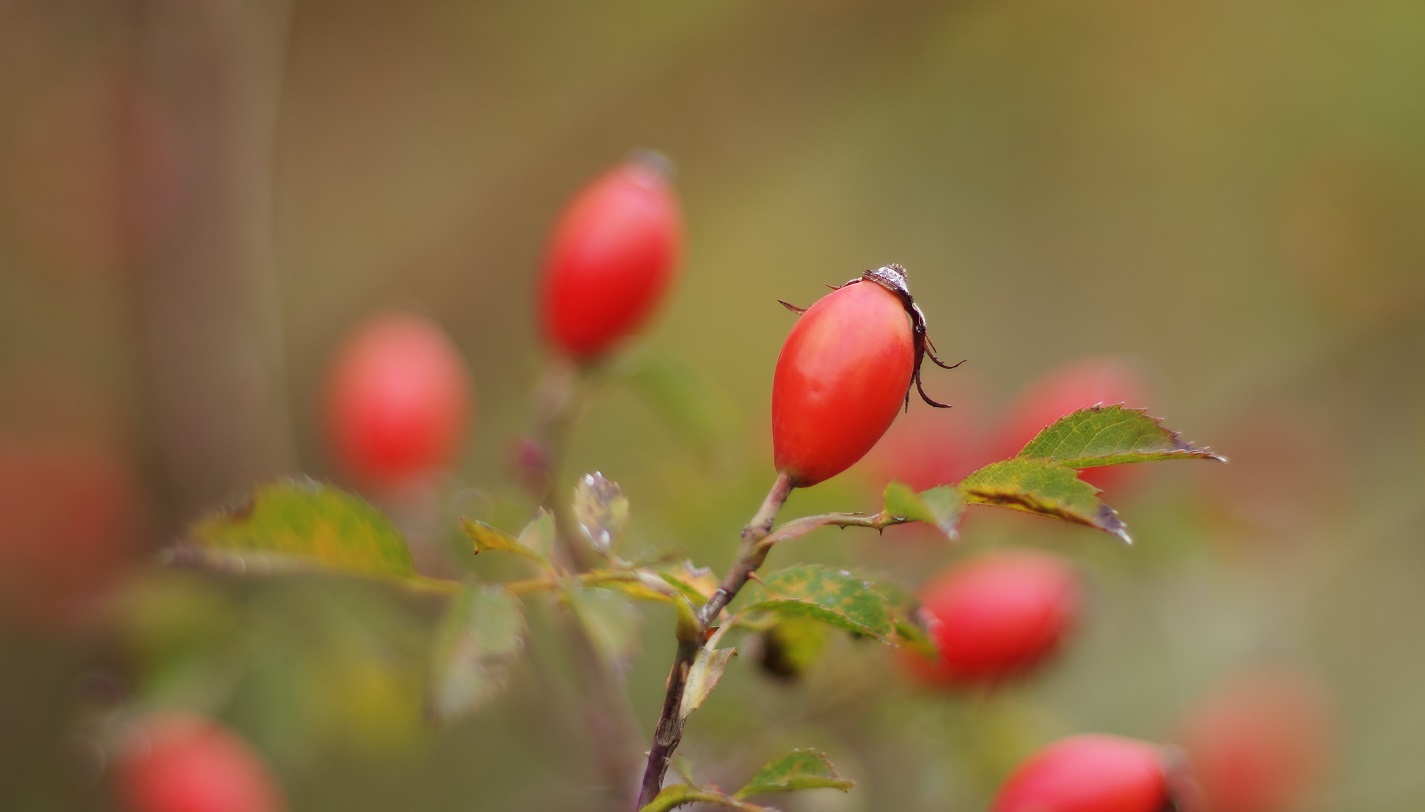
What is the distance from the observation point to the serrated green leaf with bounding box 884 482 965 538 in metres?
0.59

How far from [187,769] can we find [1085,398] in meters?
1.12

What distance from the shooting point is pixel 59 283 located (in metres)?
→ 2.51

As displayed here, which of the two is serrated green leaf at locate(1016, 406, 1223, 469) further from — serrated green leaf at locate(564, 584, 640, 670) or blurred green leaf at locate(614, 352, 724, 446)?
blurred green leaf at locate(614, 352, 724, 446)

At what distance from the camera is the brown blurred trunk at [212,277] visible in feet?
6.13

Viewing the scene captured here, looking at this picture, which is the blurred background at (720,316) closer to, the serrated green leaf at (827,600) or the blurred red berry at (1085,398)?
the blurred red berry at (1085,398)

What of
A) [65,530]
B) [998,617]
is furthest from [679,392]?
[65,530]

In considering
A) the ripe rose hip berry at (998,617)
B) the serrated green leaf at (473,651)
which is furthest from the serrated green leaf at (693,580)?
the ripe rose hip berry at (998,617)

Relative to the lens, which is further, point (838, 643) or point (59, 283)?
point (59, 283)

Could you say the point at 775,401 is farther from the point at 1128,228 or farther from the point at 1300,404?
the point at 1128,228

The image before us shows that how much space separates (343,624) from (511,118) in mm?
2116

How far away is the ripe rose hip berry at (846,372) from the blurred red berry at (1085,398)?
0.62m

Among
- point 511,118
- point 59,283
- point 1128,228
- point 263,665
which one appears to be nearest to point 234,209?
point 59,283

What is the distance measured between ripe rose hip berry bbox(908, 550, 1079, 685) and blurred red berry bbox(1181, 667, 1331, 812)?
0.74 metres

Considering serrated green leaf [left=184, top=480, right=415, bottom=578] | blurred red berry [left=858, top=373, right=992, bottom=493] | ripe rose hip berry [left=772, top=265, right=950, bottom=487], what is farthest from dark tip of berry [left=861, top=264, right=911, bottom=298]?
blurred red berry [left=858, top=373, right=992, bottom=493]
